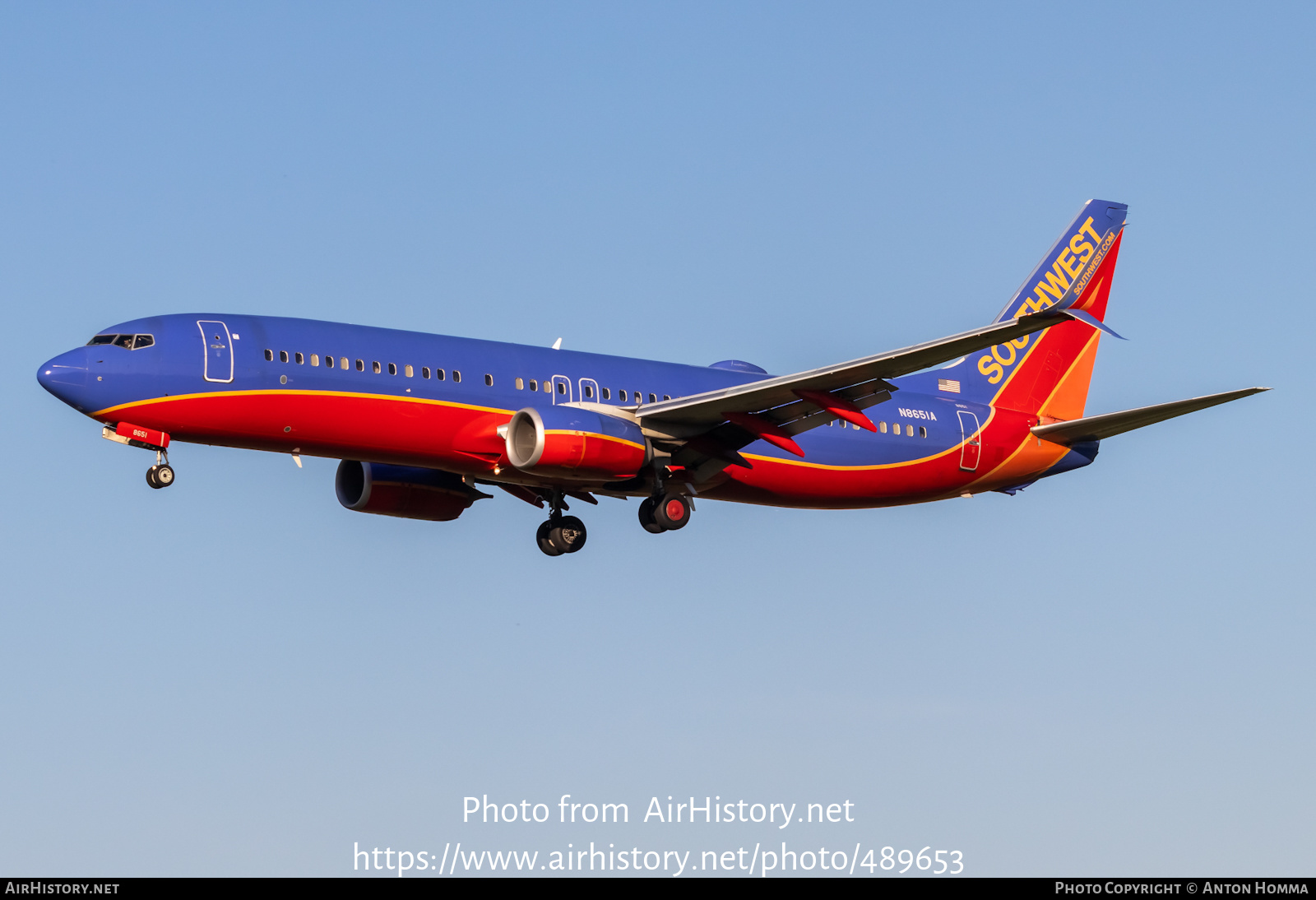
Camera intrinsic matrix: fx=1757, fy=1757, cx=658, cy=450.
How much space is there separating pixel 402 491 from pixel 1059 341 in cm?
1926

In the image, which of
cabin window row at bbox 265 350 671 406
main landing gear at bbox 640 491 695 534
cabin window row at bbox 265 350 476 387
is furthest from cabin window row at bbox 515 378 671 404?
main landing gear at bbox 640 491 695 534

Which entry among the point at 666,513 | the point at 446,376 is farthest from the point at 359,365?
the point at 666,513

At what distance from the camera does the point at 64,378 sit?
120 feet

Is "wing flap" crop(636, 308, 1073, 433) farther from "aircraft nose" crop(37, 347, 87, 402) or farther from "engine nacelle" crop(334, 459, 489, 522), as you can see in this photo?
"aircraft nose" crop(37, 347, 87, 402)

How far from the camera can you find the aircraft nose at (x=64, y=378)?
36500mm

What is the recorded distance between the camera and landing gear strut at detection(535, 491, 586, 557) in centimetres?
4484

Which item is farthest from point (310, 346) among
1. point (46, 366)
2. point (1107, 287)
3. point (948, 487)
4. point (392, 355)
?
point (1107, 287)

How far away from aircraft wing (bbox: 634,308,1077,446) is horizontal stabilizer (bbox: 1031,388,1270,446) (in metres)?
5.20

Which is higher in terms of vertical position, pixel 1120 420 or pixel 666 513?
pixel 1120 420

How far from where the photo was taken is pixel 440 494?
4509 centimetres

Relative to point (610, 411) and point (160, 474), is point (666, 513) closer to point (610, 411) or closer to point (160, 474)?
point (610, 411)

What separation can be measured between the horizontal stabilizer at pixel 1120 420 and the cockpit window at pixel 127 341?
75.6ft

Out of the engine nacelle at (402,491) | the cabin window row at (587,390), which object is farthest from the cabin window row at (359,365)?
the engine nacelle at (402,491)

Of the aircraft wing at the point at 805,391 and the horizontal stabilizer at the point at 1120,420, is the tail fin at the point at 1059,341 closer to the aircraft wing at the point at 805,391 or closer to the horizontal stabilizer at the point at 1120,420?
the horizontal stabilizer at the point at 1120,420
